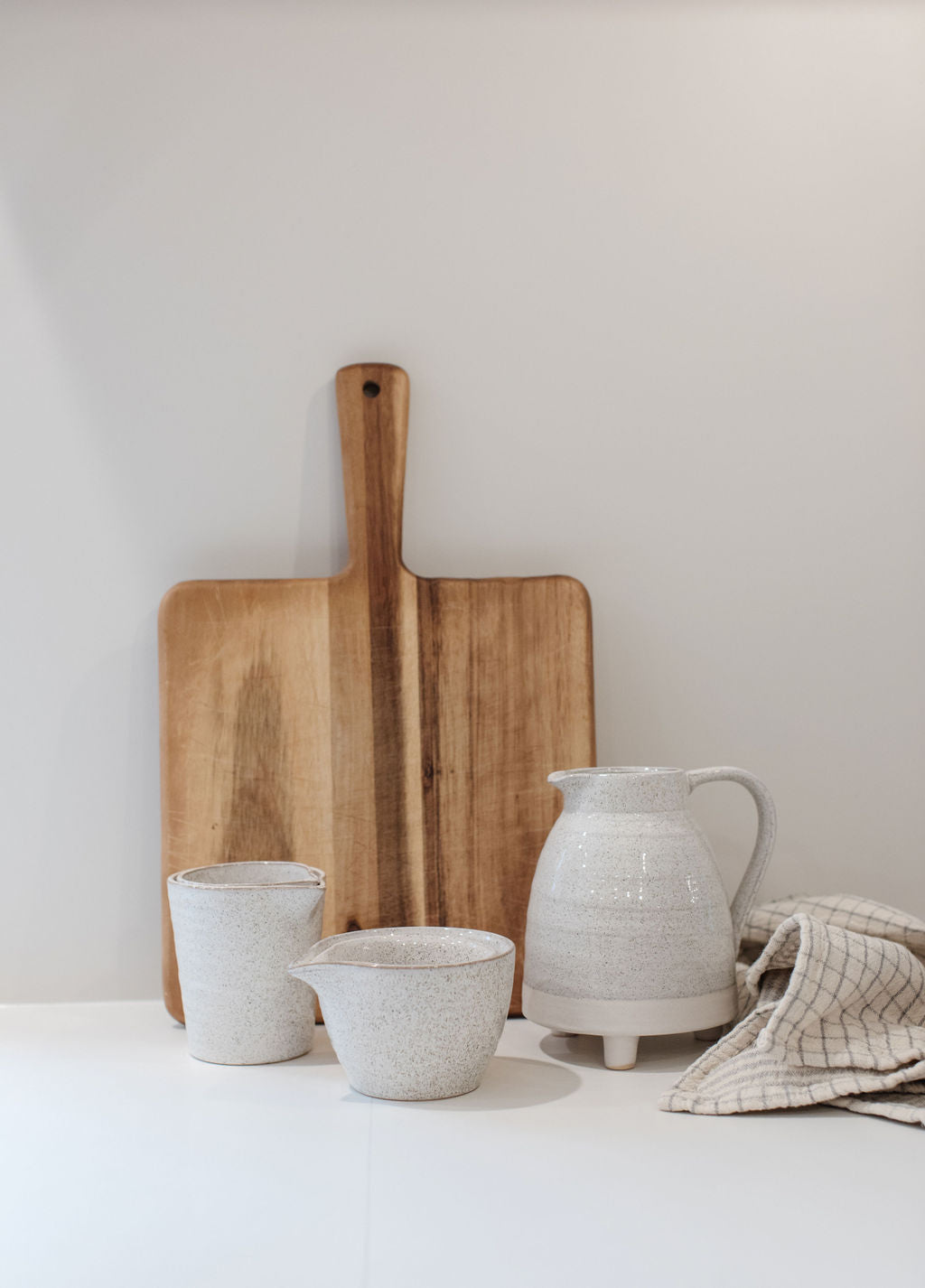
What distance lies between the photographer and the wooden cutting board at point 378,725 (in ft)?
2.84

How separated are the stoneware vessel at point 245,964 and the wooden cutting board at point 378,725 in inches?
4.8

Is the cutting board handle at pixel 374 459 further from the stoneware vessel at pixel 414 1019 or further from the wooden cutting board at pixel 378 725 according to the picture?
the stoneware vessel at pixel 414 1019

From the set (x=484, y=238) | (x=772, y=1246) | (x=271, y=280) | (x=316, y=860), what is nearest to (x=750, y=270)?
(x=484, y=238)

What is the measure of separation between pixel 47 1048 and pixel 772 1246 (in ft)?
1.78

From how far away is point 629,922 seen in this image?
2.26ft

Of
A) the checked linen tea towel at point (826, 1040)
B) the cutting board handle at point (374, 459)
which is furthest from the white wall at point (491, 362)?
the checked linen tea towel at point (826, 1040)

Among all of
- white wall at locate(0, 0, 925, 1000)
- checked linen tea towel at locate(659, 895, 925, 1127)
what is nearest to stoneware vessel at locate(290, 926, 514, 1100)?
checked linen tea towel at locate(659, 895, 925, 1127)

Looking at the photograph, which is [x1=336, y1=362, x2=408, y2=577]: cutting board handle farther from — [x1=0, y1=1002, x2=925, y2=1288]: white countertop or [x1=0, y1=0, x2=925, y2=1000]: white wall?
[x1=0, y1=1002, x2=925, y2=1288]: white countertop

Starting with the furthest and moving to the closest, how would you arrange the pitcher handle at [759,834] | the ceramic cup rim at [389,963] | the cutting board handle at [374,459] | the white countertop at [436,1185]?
the cutting board handle at [374,459] → the pitcher handle at [759,834] → the ceramic cup rim at [389,963] → the white countertop at [436,1185]

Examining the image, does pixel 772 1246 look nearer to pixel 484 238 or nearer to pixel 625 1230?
pixel 625 1230

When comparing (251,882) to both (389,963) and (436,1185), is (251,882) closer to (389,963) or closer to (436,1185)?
(389,963)

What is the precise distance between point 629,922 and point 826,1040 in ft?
0.45

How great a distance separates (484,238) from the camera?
3.16ft

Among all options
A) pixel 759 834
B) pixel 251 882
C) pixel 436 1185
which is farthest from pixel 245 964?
pixel 759 834
